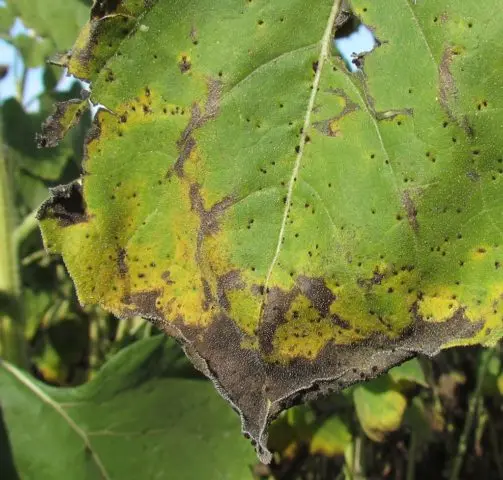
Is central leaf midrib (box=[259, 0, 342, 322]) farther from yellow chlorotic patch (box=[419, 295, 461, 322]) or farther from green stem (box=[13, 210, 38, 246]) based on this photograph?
green stem (box=[13, 210, 38, 246])

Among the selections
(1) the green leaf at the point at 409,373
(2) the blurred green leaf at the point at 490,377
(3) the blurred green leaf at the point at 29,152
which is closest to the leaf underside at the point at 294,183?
(1) the green leaf at the point at 409,373

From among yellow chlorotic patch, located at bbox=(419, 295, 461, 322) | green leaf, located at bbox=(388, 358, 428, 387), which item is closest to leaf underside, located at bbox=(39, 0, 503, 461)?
yellow chlorotic patch, located at bbox=(419, 295, 461, 322)

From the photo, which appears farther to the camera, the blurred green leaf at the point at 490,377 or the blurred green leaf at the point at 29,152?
the blurred green leaf at the point at 490,377

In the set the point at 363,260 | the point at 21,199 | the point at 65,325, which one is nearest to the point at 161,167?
the point at 363,260

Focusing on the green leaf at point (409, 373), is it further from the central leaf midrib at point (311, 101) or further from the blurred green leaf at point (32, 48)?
the blurred green leaf at point (32, 48)

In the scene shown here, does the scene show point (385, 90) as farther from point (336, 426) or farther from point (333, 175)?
point (336, 426)

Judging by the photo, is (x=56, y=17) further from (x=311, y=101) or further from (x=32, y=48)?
(x=311, y=101)

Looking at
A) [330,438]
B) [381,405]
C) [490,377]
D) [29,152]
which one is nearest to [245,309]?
[381,405]
